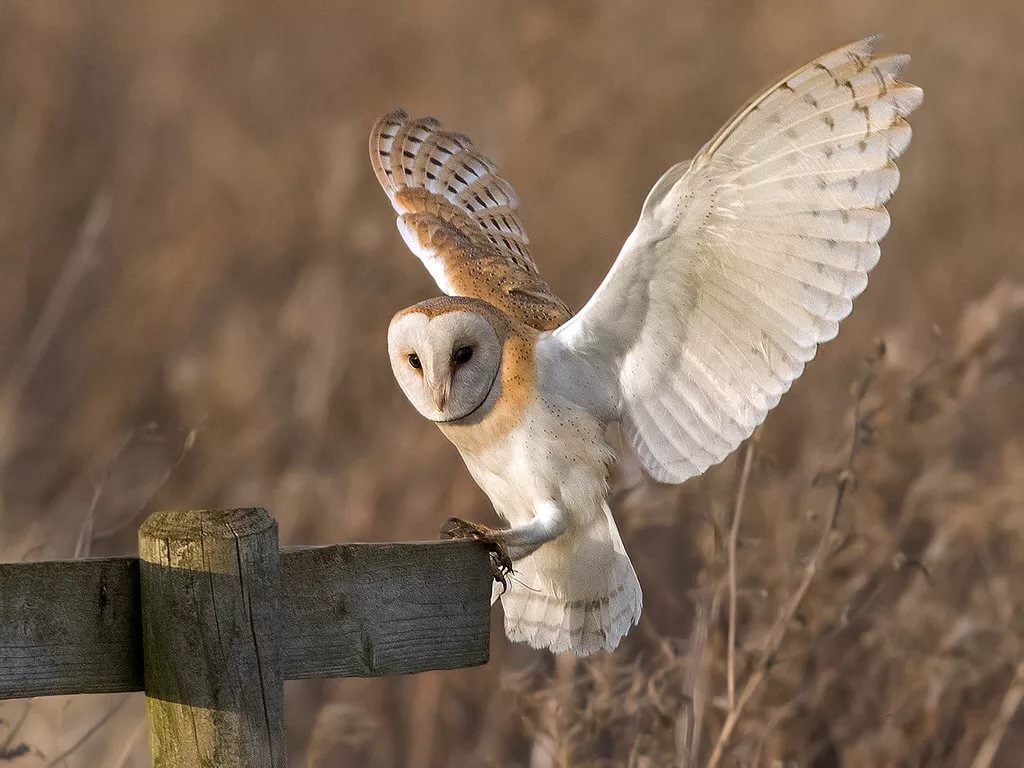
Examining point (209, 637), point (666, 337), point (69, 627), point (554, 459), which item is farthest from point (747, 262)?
point (69, 627)

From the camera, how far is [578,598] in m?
2.37

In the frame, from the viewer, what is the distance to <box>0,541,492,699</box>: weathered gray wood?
1.44 meters

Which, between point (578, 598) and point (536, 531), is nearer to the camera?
point (536, 531)

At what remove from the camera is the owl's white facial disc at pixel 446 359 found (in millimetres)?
2070

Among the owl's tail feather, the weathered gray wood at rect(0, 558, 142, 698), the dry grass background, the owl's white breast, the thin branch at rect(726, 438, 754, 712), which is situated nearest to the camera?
the weathered gray wood at rect(0, 558, 142, 698)

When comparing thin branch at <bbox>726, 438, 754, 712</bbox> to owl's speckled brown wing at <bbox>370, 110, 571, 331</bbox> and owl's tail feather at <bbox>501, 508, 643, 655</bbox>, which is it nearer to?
owl's tail feather at <bbox>501, 508, 643, 655</bbox>

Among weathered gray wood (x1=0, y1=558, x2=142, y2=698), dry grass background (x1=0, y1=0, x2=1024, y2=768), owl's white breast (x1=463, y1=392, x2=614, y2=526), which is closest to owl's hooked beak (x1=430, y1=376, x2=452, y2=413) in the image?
owl's white breast (x1=463, y1=392, x2=614, y2=526)

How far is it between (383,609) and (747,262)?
818mm

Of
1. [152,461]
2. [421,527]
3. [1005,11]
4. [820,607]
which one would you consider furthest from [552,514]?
[1005,11]

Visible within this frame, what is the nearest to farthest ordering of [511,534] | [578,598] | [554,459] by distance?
[511,534] → [554,459] → [578,598]

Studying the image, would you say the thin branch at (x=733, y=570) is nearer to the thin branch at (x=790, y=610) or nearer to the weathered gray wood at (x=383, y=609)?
the thin branch at (x=790, y=610)

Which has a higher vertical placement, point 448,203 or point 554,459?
point 448,203

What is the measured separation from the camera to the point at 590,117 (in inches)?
225

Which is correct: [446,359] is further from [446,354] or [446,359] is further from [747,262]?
[747,262]
